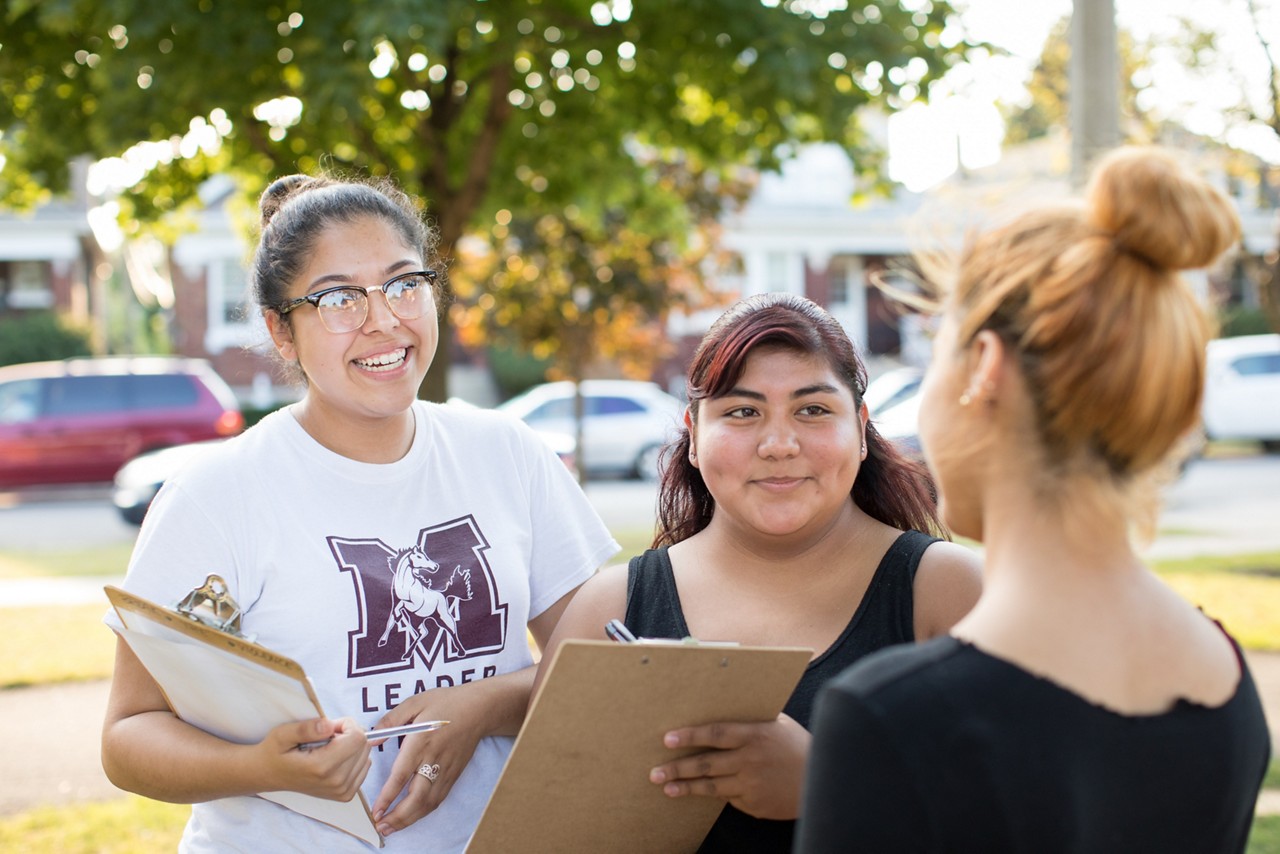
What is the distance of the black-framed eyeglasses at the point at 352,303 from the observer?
7.91 ft

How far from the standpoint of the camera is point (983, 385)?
142 centimetres

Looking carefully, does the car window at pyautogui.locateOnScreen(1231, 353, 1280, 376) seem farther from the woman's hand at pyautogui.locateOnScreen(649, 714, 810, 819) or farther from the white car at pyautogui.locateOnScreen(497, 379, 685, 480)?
the woman's hand at pyautogui.locateOnScreen(649, 714, 810, 819)

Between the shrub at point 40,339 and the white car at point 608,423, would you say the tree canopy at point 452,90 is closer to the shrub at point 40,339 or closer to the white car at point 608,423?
the white car at point 608,423

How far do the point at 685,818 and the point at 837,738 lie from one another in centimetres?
83

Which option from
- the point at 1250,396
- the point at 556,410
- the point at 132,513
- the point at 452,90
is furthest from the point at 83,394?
the point at 1250,396

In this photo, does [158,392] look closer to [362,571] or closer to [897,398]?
[897,398]

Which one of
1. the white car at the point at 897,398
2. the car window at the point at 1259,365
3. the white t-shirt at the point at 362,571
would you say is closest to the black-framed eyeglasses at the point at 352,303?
the white t-shirt at the point at 362,571

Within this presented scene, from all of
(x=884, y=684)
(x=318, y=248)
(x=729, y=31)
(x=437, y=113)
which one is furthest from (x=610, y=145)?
(x=884, y=684)

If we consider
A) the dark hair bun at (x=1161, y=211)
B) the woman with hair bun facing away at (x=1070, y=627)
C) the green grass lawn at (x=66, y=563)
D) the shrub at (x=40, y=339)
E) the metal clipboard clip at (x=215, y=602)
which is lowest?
the green grass lawn at (x=66, y=563)

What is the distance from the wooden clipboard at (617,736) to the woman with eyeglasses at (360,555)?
0.31 m

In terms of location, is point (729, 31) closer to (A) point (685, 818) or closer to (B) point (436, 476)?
(B) point (436, 476)

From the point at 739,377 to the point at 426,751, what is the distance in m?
0.90

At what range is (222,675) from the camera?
77.1 inches

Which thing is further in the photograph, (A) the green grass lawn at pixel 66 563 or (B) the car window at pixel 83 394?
(B) the car window at pixel 83 394
